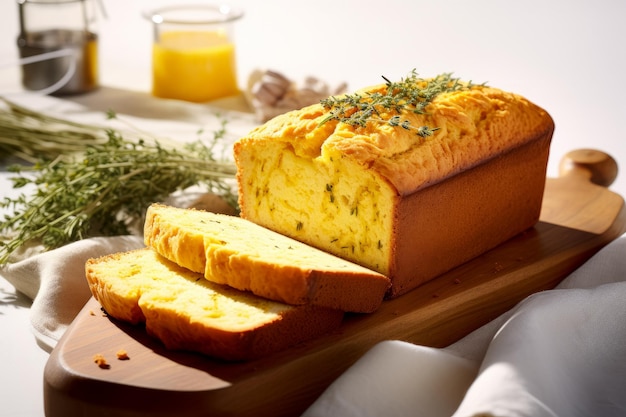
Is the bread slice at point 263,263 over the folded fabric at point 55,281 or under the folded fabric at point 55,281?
over

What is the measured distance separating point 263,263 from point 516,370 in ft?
3.22

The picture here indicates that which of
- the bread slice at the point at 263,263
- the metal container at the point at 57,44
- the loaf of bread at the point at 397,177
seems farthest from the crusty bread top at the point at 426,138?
the metal container at the point at 57,44

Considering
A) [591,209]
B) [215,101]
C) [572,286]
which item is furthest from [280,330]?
[215,101]

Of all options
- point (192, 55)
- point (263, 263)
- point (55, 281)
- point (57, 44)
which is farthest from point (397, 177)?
point (57, 44)

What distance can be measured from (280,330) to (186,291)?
434 mm

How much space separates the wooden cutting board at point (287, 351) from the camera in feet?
9.93

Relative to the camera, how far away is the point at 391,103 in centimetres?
391

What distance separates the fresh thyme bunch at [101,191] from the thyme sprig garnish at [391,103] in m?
1.14

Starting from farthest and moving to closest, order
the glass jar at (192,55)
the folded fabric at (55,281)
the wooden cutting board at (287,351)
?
the glass jar at (192,55), the folded fabric at (55,281), the wooden cutting board at (287,351)

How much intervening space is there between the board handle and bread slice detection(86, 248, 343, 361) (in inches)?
88.4

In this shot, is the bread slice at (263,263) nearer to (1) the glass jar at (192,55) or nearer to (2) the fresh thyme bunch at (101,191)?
(2) the fresh thyme bunch at (101,191)

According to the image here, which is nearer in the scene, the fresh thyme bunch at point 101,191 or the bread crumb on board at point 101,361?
the bread crumb on board at point 101,361

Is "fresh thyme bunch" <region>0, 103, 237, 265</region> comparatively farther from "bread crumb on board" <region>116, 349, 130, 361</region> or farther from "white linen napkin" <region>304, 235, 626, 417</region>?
"white linen napkin" <region>304, 235, 626, 417</region>

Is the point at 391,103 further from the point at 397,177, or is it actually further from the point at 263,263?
the point at 263,263
